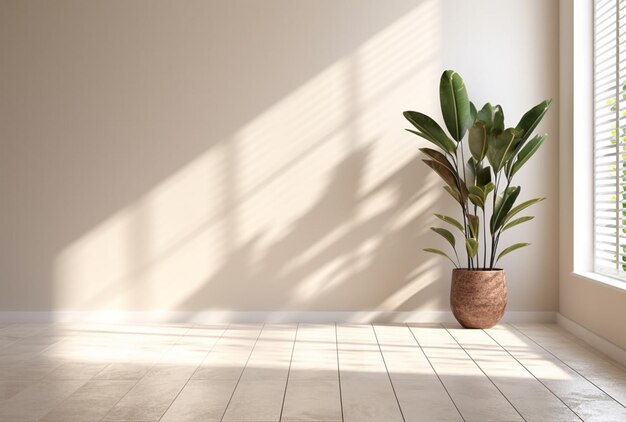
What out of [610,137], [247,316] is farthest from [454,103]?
[247,316]

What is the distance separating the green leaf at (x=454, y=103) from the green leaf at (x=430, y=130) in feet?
0.25

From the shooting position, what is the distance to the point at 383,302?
16.2 ft

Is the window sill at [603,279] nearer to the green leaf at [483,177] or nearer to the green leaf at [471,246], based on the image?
the green leaf at [471,246]

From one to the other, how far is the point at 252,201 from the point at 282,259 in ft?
1.45

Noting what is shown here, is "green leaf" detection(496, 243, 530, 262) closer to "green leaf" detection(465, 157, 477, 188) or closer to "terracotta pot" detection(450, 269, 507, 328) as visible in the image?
"terracotta pot" detection(450, 269, 507, 328)

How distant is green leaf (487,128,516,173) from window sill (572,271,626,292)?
0.80 meters

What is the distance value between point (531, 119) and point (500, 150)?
10.5 inches

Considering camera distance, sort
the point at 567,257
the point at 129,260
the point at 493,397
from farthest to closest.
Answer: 1. the point at 129,260
2. the point at 567,257
3. the point at 493,397

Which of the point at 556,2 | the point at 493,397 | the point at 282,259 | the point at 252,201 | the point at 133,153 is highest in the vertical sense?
the point at 556,2

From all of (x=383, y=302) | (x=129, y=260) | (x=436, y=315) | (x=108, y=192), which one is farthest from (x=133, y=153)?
(x=436, y=315)

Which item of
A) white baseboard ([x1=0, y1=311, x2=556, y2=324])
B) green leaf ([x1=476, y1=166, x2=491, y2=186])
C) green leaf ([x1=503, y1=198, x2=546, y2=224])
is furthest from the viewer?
white baseboard ([x1=0, y1=311, x2=556, y2=324])

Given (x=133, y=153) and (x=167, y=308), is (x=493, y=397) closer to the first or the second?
(x=167, y=308)

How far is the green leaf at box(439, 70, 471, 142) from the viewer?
445cm

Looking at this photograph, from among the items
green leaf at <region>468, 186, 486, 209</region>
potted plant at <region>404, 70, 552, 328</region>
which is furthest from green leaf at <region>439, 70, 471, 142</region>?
green leaf at <region>468, 186, 486, 209</region>
